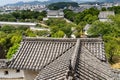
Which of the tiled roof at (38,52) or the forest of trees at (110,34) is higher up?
the tiled roof at (38,52)

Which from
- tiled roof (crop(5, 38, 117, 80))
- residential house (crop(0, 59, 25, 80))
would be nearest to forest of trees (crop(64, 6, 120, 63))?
residential house (crop(0, 59, 25, 80))

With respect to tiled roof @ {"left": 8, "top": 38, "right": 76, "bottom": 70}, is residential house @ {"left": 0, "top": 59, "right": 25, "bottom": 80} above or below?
below

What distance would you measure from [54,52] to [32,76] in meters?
1.66

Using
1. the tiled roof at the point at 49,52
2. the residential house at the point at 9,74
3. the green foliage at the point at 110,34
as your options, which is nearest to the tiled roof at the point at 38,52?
the tiled roof at the point at 49,52

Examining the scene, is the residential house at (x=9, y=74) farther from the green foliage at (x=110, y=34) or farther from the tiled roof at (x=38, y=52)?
the green foliage at (x=110, y=34)

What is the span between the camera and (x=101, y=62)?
8773 mm

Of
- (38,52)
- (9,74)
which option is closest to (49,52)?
(38,52)

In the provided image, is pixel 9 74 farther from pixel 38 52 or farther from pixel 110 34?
pixel 110 34

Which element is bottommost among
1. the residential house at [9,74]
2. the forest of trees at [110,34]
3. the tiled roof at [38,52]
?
the forest of trees at [110,34]

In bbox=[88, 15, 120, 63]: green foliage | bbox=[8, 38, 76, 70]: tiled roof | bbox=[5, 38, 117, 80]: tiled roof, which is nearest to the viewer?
bbox=[5, 38, 117, 80]: tiled roof

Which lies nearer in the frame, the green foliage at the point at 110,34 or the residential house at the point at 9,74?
the residential house at the point at 9,74

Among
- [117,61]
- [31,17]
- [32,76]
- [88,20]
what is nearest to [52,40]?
[32,76]

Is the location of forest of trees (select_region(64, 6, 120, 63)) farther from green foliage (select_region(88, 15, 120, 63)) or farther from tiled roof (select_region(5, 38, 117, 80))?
tiled roof (select_region(5, 38, 117, 80))

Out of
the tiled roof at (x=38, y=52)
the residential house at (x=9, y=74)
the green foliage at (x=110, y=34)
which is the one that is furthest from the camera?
the green foliage at (x=110, y=34)
